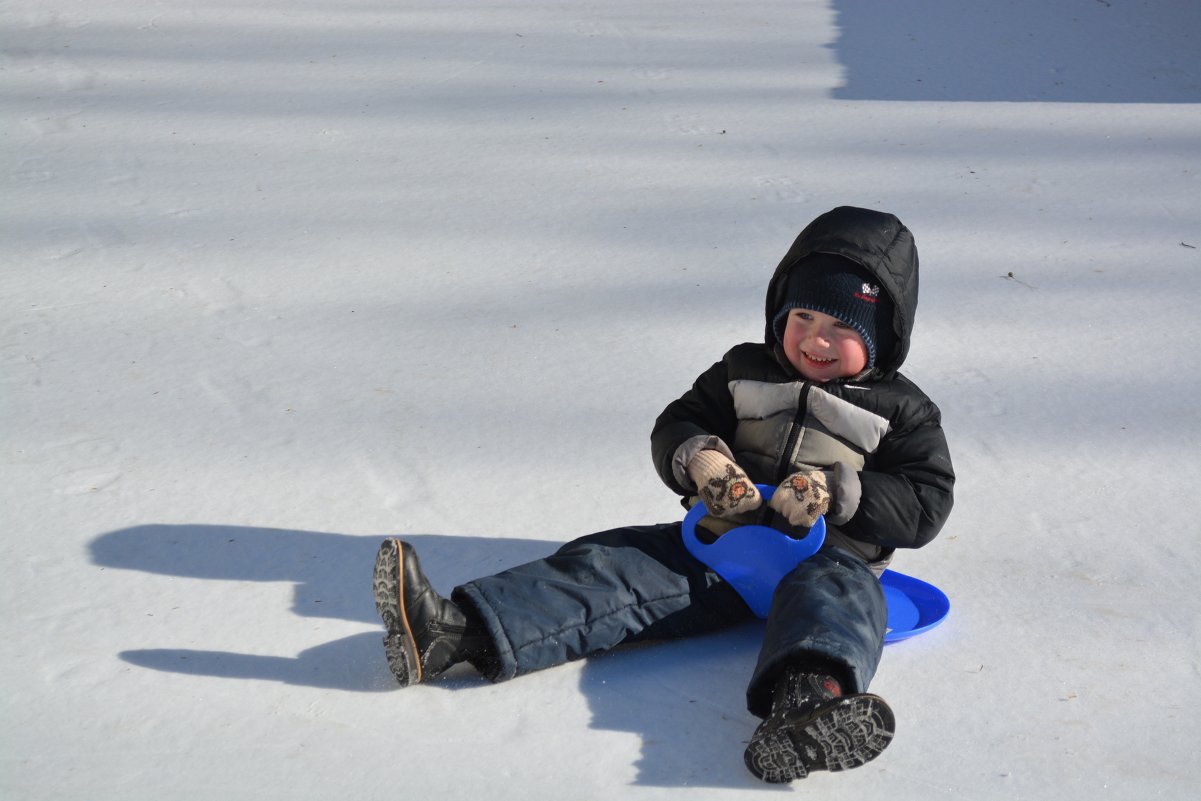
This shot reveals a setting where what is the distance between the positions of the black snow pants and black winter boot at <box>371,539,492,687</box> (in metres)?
0.04

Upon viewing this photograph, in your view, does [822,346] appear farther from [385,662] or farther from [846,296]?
[385,662]

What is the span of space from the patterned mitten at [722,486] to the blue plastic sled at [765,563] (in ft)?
0.10

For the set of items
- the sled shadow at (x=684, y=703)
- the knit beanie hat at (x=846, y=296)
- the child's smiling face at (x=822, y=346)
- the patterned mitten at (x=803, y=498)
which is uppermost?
the knit beanie hat at (x=846, y=296)

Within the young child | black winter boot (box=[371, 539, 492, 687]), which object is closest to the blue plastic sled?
the young child

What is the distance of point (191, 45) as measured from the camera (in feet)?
10.7

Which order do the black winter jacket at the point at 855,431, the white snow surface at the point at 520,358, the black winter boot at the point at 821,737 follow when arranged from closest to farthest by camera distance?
1. the black winter boot at the point at 821,737
2. the white snow surface at the point at 520,358
3. the black winter jacket at the point at 855,431

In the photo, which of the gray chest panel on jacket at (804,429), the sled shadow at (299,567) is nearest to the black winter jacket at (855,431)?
the gray chest panel on jacket at (804,429)

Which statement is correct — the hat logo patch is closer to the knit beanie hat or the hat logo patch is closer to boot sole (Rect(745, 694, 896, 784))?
the knit beanie hat

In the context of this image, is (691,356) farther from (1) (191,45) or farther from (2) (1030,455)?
(1) (191,45)

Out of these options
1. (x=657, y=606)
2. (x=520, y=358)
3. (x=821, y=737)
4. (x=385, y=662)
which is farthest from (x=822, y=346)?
(x=520, y=358)

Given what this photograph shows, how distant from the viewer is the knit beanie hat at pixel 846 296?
4.28ft

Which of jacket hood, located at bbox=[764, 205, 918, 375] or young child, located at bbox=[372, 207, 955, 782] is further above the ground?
jacket hood, located at bbox=[764, 205, 918, 375]

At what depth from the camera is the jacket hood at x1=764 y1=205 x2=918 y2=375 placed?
1.30m

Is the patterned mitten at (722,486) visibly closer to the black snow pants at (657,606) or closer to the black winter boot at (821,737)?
the black snow pants at (657,606)
